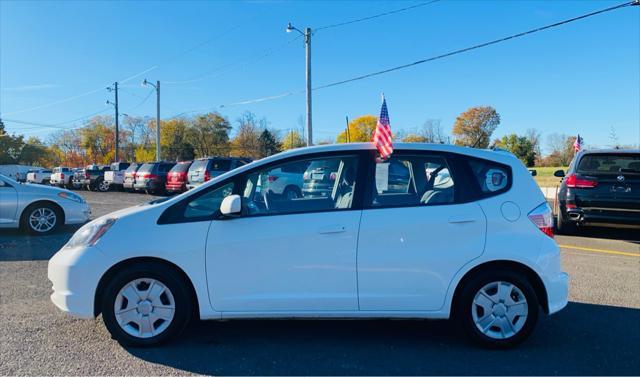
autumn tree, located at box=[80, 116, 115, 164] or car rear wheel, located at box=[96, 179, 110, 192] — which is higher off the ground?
autumn tree, located at box=[80, 116, 115, 164]

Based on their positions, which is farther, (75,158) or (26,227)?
(75,158)

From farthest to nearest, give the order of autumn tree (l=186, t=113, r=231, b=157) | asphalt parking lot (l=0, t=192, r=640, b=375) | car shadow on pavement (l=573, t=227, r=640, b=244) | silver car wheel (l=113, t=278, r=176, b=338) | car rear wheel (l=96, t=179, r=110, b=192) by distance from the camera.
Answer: autumn tree (l=186, t=113, r=231, b=157), car rear wheel (l=96, t=179, r=110, b=192), car shadow on pavement (l=573, t=227, r=640, b=244), silver car wheel (l=113, t=278, r=176, b=338), asphalt parking lot (l=0, t=192, r=640, b=375)

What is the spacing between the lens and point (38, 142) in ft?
314

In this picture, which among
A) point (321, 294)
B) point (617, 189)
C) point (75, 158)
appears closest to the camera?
point (321, 294)

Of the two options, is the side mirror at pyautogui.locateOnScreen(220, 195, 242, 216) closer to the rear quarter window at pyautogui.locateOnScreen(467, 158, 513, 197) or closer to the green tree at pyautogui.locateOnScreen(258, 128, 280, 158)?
the rear quarter window at pyautogui.locateOnScreen(467, 158, 513, 197)

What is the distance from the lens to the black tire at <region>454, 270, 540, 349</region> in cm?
375

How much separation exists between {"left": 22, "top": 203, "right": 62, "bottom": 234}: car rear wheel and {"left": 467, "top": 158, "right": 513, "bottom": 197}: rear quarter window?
330 inches

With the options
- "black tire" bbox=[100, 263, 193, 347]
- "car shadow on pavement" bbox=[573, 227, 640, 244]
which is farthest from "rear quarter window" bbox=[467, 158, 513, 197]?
"car shadow on pavement" bbox=[573, 227, 640, 244]

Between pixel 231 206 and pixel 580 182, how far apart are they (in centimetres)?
778

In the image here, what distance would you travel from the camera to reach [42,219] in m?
9.09

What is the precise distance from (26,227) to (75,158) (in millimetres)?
98361

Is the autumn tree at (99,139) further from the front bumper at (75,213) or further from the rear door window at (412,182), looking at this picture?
the rear door window at (412,182)

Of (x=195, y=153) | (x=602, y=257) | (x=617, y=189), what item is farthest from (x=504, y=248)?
(x=195, y=153)

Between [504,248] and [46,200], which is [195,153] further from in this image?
[504,248]
